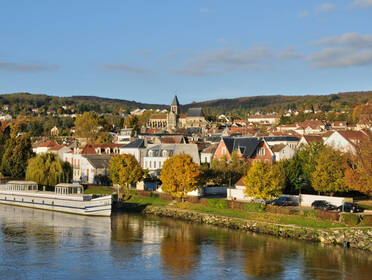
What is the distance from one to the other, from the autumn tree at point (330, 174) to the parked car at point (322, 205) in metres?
2.62

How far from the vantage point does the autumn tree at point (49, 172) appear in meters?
64.6

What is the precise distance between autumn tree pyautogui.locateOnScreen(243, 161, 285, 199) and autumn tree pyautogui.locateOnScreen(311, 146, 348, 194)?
342 cm

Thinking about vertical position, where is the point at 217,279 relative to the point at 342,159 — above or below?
below

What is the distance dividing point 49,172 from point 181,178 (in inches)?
854

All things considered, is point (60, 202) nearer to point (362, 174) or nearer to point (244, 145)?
point (244, 145)

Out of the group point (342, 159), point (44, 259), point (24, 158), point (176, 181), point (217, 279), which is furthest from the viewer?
point (24, 158)

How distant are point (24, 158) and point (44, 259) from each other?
171ft

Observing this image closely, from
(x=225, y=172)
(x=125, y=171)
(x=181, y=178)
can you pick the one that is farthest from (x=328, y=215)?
(x=125, y=171)

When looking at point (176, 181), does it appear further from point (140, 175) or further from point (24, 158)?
point (24, 158)

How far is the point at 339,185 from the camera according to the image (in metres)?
45.9

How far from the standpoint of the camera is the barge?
50.9 m

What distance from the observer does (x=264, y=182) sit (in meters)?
45.2

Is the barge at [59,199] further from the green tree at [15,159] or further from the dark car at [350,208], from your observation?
the dark car at [350,208]

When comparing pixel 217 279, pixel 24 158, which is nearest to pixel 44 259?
pixel 217 279
